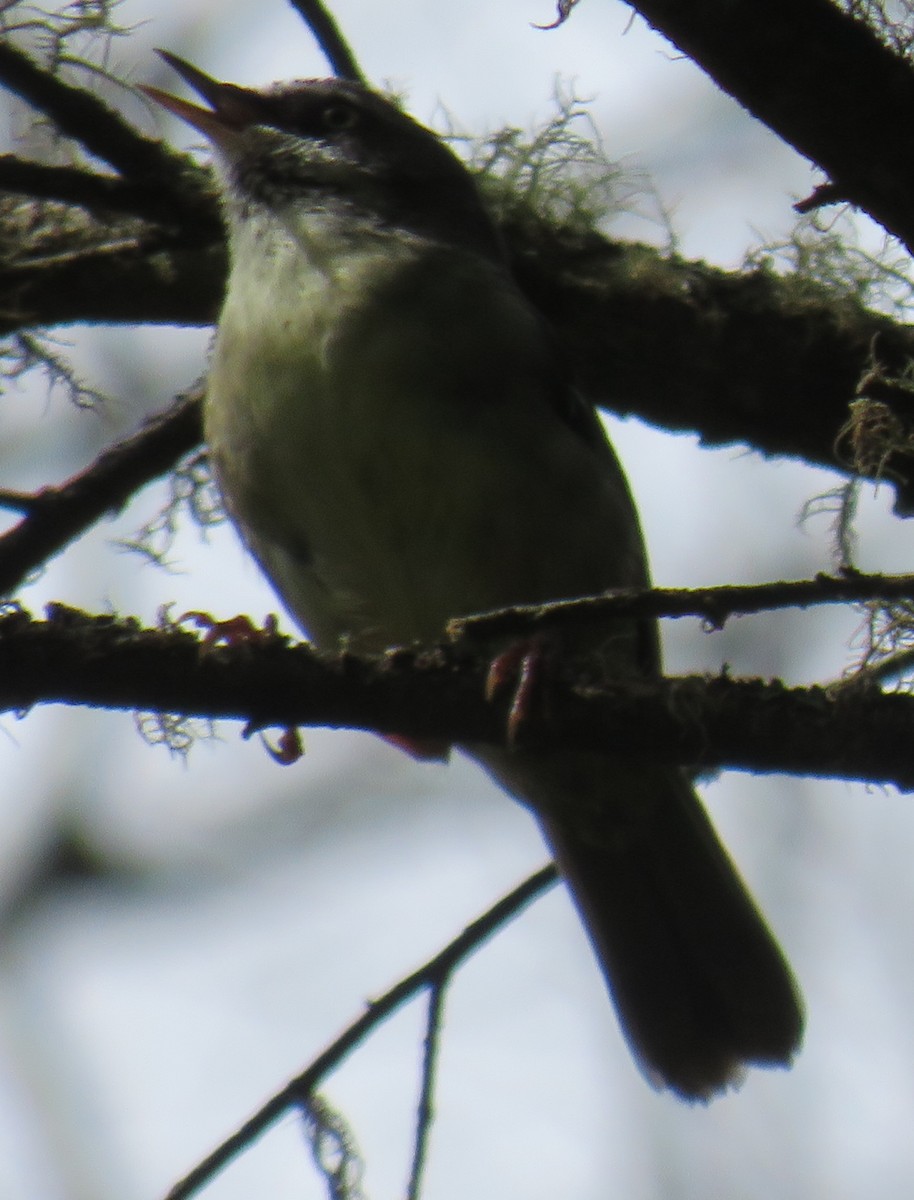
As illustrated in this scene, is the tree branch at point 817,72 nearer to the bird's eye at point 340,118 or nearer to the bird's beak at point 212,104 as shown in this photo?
the bird's beak at point 212,104

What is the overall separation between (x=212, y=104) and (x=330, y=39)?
2.50 ft

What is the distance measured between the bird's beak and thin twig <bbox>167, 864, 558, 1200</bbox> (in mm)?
2138

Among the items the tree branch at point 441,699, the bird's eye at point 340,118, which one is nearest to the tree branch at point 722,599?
the tree branch at point 441,699

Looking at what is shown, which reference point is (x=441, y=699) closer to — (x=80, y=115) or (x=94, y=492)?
(x=94, y=492)

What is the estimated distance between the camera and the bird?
3666mm

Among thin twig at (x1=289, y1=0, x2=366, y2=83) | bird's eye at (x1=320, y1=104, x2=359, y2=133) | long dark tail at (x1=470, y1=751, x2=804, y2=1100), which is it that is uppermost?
bird's eye at (x1=320, y1=104, x2=359, y2=133)

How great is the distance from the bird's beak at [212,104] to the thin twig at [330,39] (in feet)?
1.25

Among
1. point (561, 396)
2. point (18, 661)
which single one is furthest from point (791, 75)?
point (561, 396)

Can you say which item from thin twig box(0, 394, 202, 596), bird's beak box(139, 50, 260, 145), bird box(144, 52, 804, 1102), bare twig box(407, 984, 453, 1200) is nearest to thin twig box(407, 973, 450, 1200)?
bare twig box(407, 984, 453, 1200)

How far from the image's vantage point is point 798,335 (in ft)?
12.9

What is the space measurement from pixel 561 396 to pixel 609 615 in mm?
1681

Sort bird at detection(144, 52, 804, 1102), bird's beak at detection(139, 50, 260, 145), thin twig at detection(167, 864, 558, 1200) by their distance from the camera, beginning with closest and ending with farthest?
thin twig at detection(167, 864, 558, 1200), bird at detection(144, 52, 804, 1102), bird's beak at detection(139, 50, 260, 145)

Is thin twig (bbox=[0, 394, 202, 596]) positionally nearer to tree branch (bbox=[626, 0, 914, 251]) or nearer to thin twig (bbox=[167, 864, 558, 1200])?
thin twig (bbox=[167, 864, 558, 1200])

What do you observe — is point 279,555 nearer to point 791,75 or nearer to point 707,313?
point 707,313
